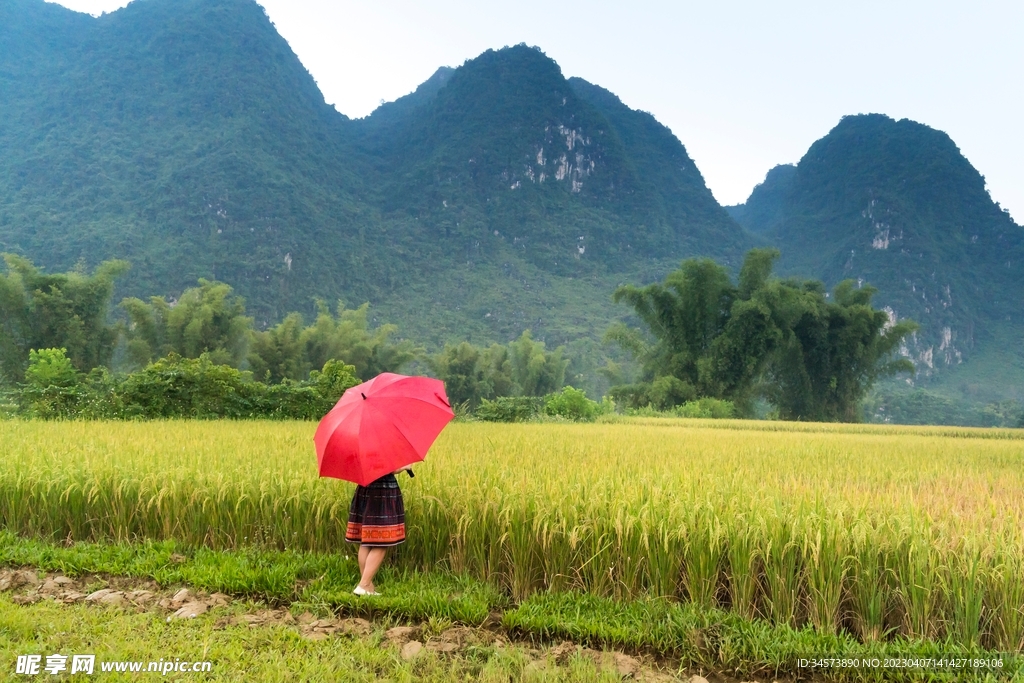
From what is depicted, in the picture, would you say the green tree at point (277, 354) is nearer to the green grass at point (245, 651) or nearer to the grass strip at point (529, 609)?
the grass strip at point (529, 609)

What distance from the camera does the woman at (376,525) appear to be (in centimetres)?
354

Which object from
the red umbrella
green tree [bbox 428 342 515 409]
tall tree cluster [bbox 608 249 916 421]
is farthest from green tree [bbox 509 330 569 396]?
the red umbrella

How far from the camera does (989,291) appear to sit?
10038 cm

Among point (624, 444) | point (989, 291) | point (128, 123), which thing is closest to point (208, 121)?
point (128, 123)

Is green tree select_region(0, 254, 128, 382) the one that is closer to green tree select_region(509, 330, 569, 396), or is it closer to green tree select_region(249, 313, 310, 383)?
green tree select_region(249, 313, 310, 383)

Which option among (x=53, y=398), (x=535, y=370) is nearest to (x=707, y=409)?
(x=535, y=370)

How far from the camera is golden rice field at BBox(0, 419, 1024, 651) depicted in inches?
121

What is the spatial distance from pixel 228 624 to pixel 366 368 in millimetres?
36628

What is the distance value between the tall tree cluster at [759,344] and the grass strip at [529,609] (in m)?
27.7

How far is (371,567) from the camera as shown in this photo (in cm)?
352

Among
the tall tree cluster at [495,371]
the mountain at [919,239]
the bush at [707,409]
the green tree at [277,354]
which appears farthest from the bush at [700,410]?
the mountain at [919,239]

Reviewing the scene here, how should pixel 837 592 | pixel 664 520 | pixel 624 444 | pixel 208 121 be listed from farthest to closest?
pixel 208 121 → pixel 624 444 → pixel 664 520 → pixel 837 592

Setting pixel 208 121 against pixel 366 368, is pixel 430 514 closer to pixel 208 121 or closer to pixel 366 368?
pixel 366 368

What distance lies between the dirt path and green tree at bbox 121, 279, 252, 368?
28.7 metres
